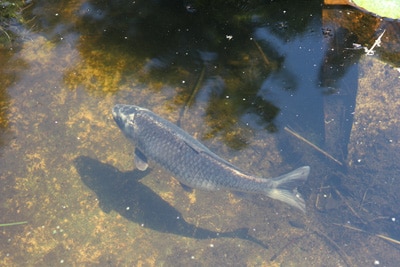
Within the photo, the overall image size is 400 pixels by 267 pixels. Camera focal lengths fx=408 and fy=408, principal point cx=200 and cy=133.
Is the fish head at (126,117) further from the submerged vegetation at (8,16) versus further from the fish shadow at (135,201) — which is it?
the submerged vegetation at (8,16)

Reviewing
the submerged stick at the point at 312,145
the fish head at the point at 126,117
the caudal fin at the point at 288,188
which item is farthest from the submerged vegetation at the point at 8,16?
the caudal fin at the point at 288,188

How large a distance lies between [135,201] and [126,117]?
947 millimetres

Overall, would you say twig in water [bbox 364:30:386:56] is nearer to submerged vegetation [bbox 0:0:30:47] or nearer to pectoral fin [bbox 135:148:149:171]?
pectoral fin [bbox 135:148:149:171]

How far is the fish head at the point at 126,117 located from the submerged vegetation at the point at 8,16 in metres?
2.15

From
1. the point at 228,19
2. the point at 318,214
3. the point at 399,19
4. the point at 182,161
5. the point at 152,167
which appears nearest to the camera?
the point at 182,161

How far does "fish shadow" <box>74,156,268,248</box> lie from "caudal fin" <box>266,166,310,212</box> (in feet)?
1.99

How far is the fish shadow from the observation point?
439 cm

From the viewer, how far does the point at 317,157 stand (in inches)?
178

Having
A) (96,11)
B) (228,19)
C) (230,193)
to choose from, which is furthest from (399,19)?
(96,11)

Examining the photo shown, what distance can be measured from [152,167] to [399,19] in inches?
145

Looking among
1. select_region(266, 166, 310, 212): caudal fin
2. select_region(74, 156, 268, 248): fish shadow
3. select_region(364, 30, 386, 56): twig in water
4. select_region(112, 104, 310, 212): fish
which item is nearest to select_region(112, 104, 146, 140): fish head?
select_region(112, 104, 310, 212): fish

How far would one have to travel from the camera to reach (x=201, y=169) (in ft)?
13.2

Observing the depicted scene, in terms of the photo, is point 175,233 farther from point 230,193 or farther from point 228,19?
point 228,19

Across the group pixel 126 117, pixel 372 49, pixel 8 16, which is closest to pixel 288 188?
pixel 126 117
